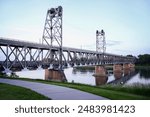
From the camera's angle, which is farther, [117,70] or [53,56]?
[117,70]

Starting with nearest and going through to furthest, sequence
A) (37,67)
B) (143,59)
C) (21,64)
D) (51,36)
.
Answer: (21,64), (37,67), (51,36), (143,59)

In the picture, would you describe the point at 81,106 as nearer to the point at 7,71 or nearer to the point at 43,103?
the point at 43,103

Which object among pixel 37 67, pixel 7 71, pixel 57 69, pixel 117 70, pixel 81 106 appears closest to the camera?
pixel 81 106

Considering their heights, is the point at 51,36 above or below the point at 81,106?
above

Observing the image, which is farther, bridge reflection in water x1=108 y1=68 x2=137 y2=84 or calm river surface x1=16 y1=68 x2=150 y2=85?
bridge reflection in water x1=108 y1=68 x2=137 y2=84

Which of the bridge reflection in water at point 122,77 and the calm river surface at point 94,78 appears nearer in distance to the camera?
the calm river surface at point 94,78

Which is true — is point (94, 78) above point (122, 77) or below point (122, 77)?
above

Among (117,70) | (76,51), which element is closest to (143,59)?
(117,70)

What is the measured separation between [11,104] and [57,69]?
3774 centimetres

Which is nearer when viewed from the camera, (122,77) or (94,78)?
(94,78)

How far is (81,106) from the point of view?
30.8ft

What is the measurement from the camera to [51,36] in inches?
2045

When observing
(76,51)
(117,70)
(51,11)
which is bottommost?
(117,70)

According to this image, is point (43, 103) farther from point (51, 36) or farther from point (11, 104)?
point (51, 36)
